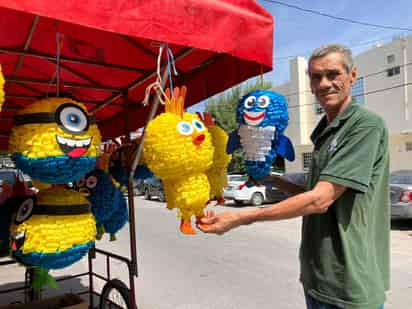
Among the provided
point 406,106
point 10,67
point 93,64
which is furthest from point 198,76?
point 406,106

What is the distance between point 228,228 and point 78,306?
206cm

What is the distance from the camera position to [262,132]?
1.61 m

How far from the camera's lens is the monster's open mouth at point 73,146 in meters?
1.43

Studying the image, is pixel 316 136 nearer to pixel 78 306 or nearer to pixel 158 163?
pixel 158 163

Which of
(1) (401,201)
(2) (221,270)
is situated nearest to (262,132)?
(2) (221,270)

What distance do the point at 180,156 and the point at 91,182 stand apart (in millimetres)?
1067

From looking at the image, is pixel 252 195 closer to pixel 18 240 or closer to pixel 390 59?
pixel 390 59

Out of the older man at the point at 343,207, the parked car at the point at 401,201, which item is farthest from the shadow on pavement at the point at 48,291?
the parked car at the point at 401,201

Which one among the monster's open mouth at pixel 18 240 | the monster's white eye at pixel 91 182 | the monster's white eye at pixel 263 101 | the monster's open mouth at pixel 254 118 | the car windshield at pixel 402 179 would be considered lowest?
the car windshield at pixel 402 179

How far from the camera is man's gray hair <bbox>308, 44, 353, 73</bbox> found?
1419 mm

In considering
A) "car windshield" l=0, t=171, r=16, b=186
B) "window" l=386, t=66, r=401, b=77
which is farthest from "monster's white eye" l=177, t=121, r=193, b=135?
"window" l=386, t=66, r=401, b=77

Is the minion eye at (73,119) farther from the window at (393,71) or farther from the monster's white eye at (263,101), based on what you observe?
the window at (393,71)

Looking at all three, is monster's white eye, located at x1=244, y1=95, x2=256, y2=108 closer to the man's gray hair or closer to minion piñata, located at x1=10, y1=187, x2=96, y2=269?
the man's gray hair

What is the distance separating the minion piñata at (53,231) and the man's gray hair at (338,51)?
1217 millimetres
